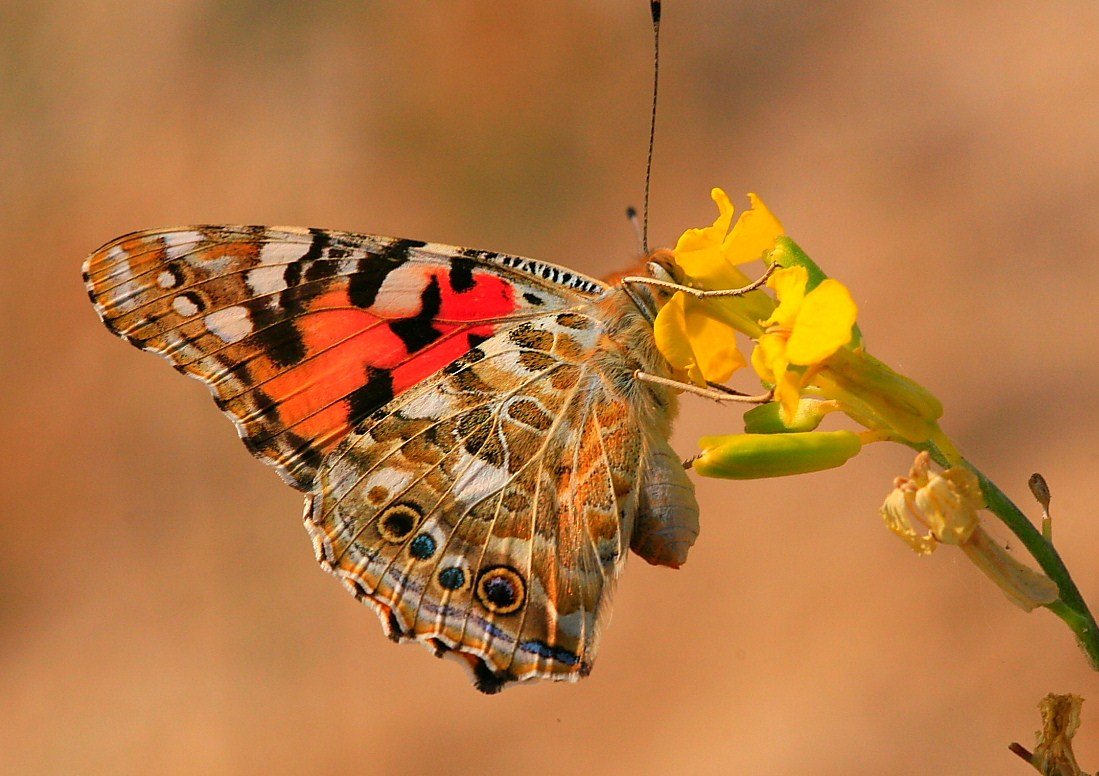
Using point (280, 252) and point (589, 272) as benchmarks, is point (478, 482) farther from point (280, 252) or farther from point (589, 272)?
point (589, 272)

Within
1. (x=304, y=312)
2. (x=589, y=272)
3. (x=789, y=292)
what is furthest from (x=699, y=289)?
(x=589, y=272)

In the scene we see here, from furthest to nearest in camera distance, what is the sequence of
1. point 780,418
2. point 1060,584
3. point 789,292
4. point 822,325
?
point 780,418 → point 789,292 → point 822,325 → point 1060,584

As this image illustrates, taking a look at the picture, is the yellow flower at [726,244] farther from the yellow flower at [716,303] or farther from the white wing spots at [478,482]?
the white wing spots at [478,482]

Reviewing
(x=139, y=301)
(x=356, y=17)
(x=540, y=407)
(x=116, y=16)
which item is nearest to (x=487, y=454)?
(x=540, y=407)

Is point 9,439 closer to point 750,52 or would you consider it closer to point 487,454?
point 750,52

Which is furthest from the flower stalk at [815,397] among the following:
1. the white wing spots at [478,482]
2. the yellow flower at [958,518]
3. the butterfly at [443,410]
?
the white wing spots at [478,482]

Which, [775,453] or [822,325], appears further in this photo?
[775,453]
